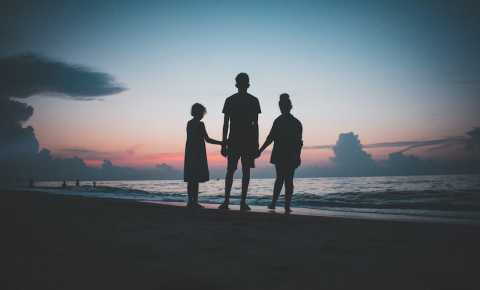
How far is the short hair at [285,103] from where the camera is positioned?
6.36 metres

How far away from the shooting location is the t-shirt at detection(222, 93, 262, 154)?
5.98 m

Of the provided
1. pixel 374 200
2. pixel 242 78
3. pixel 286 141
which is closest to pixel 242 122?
pixel 242 78

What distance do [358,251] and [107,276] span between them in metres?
1.93

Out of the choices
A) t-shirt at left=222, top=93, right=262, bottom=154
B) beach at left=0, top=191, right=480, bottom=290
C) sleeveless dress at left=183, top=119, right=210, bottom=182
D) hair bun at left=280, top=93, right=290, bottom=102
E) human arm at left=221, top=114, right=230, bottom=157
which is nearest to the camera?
beach at left=0, top=191, right=480, bottom=290

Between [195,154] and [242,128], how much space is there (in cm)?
161

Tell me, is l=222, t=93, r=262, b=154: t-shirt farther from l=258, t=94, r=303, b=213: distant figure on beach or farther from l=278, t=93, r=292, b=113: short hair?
l=278, t=93, r=292, b=113: short hair

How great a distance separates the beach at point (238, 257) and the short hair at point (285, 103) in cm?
341

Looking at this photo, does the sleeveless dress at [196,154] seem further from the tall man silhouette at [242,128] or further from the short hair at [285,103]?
the short hair at [285,103]

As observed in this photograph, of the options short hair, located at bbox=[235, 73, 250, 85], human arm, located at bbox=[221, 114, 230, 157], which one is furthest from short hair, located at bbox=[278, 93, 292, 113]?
human arm, located at bbox=[221, 114, 230, 157]

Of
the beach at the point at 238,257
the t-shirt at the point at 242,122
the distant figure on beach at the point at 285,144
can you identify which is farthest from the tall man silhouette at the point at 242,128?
the beach at the point at 238,257

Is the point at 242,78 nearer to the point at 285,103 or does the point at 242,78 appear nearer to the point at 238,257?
the point at 285,103

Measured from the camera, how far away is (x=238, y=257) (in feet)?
6.95

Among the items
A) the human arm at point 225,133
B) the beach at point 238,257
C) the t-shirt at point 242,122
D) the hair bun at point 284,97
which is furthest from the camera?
the hair bun at point 284,97

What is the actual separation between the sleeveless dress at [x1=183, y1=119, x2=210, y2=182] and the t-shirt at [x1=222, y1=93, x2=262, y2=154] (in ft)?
3.80
